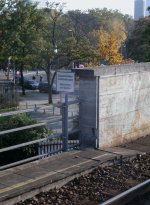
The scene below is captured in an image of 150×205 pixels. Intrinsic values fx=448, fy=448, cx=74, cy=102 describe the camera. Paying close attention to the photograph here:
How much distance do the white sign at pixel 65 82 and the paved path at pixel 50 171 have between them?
1369 mm

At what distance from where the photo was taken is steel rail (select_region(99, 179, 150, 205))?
677 cm

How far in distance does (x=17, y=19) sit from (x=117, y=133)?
3629cm

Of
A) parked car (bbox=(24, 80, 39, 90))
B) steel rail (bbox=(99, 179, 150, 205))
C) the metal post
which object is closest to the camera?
steel rail (bbox=(99, 179, 150, 205))

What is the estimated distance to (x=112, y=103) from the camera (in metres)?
10.1

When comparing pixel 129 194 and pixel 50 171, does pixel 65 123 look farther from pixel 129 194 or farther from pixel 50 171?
pixel 129 194

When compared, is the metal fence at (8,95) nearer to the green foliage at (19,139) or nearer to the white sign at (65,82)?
the green foliage at (19,139)

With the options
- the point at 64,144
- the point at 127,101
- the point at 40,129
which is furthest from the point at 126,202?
the point at 40,129

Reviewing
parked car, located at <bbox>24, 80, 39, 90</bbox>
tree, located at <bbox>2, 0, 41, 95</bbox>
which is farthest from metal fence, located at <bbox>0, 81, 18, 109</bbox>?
parked car, located at <bbox>24, 80, 39, 90</bbox>

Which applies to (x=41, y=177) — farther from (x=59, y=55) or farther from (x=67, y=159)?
(x=59, y=55)

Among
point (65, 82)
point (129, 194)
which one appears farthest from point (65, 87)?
point (129, 194)

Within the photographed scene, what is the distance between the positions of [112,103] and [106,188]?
113 inches

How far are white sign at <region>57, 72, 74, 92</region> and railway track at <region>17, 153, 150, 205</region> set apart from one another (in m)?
1.78

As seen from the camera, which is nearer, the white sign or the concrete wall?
the white sign

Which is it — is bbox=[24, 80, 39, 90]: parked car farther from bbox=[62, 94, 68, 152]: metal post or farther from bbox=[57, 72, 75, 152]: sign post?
bbox=[57, 72, 75, 152]: sign post
